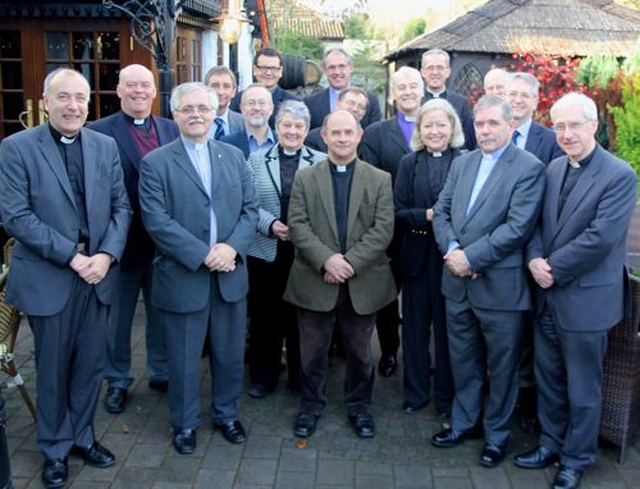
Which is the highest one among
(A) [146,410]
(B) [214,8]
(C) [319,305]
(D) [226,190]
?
(B) [214,8]

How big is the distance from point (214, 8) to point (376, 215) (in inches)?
346

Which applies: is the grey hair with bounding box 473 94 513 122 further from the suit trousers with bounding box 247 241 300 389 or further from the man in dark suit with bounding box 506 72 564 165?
the suit trousers with bounding box 247 241 300 389

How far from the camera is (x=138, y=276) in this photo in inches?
193

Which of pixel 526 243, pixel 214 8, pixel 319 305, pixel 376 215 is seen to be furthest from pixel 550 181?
pixel 214 8

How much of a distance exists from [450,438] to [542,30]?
1260 cm

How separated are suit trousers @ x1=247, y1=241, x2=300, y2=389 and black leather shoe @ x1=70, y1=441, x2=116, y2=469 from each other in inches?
48.5

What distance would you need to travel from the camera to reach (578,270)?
374cm

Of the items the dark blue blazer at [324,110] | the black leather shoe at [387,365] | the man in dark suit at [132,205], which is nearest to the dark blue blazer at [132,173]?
the man in dark suit at [132,205]

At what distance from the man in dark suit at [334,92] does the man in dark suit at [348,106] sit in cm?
57

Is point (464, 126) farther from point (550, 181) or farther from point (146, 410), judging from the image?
point (146, 410)

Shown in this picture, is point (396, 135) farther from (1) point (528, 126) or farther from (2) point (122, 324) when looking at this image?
(2) point (122, 324)

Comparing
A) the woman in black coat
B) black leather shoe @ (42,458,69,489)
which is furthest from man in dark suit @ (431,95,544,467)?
black leather shoe @ (42,458,69,489)

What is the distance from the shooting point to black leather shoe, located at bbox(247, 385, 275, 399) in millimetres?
5070

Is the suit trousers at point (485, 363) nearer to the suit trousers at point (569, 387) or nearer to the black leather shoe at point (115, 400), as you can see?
the suit trousers at point (569, 387)
